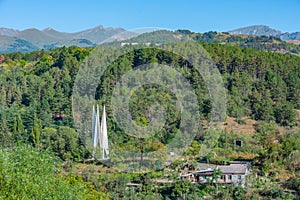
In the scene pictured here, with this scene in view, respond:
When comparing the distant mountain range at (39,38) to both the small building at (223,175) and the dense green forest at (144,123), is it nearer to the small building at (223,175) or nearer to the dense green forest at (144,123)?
the dense green forest at (144,123)

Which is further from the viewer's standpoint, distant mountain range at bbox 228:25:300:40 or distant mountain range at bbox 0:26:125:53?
distant mountain range at bbox 228:25:300:40

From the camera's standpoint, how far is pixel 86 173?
10.9 metres

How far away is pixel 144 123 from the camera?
14.0 meters

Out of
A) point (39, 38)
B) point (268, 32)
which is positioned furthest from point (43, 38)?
point (268, 32)

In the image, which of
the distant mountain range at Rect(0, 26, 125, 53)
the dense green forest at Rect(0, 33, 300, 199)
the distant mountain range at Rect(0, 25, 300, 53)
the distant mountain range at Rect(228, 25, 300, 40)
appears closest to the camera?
the dense green forest at Rect(0, 33, 300, 199)

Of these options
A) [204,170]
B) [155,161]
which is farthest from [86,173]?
[204,170]

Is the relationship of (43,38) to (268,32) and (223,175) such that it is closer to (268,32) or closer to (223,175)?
(268,32)

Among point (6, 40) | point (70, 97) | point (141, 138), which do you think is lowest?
point (141, 138)

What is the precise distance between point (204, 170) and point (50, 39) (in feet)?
256

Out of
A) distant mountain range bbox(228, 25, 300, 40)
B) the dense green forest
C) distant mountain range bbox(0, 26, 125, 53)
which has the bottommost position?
the dense green forest

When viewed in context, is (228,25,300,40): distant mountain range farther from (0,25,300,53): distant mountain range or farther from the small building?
the small building

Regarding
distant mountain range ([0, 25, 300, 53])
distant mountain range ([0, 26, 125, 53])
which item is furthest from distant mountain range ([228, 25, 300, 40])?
distant mountain range ([0, 26, 125, 53])

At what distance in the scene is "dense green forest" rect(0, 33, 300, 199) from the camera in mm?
7483

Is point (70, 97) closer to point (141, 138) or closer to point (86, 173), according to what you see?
point (141, 138)
